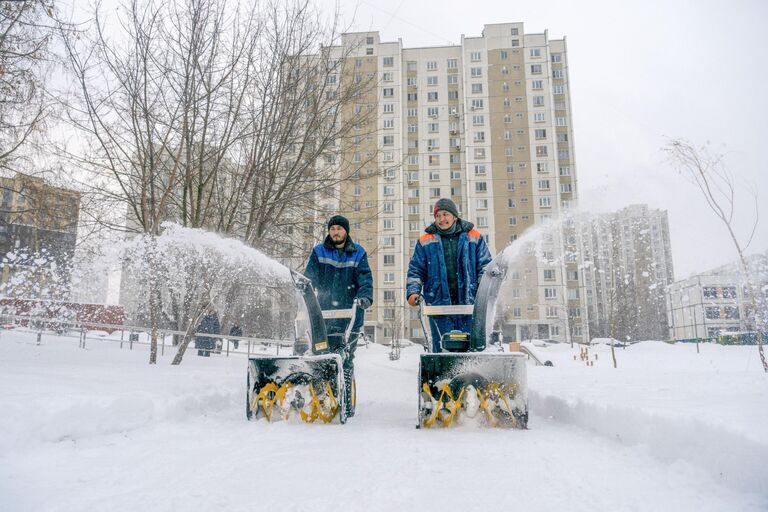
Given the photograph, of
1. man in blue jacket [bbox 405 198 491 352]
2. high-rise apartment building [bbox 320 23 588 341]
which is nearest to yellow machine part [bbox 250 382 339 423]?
man in blue jacket [bbox 405 198 491 352]

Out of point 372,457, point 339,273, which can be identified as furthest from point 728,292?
point 372,457

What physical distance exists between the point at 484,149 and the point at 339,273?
61365 millimetres

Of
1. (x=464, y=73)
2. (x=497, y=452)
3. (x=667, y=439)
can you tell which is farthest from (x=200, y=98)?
(x=464, y=73)

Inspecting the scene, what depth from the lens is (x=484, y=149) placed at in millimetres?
63844

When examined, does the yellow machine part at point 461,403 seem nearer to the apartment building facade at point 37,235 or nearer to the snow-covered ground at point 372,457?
the snow-covered ground at point 372,457

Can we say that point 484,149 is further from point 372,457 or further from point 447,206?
point 372,457

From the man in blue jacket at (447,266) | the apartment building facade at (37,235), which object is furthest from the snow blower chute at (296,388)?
the apartment building facade at (37,235)

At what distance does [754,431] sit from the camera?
8.63 ft

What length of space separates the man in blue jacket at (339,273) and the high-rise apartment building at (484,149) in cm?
5348

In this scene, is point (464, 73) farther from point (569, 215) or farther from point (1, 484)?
point (1, 484)

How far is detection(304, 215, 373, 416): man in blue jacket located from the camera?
5.50 m

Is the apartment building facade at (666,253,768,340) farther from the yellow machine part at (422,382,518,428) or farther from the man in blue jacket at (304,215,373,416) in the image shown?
the man in blue jacket at (304,215,373,416)

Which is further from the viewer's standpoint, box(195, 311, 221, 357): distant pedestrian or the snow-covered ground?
box(195, 311, 221, 357): distant pedestrian

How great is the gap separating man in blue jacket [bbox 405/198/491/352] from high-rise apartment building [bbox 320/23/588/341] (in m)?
53.9
